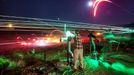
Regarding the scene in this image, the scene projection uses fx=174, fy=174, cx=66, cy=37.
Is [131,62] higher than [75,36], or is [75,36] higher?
[75,36]

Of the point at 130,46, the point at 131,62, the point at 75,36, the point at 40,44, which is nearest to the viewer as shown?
the point at 75,36

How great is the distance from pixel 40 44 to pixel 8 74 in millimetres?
14798

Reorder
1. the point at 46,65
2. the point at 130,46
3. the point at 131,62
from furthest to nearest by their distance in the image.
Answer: the point at 130,46
the point at 131,62
the point at 46,65

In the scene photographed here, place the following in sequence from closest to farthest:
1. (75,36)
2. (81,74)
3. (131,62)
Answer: (81,74), (75,36), (131,62)

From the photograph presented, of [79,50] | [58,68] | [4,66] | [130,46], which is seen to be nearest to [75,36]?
[79,50]

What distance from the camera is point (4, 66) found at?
11.2 meters

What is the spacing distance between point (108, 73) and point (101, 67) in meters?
1.05

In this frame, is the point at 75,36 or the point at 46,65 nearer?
the point at 75,36

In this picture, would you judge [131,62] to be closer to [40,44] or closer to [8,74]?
[8,74]

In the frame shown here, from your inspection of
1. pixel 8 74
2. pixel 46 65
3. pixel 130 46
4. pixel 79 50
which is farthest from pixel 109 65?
pixel 130 46

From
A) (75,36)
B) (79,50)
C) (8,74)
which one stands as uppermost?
(75,36)

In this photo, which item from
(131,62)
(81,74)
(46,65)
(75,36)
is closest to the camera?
(81,74)

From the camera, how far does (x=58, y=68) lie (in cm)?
1009

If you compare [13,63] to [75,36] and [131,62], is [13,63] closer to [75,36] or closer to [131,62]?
[75,36]
